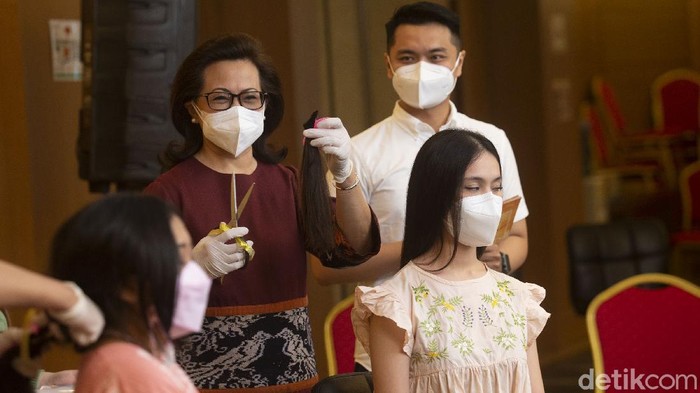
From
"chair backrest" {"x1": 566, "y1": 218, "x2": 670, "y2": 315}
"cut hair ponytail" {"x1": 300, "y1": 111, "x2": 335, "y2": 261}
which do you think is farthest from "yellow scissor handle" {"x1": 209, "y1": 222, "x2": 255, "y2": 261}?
"chair backrest" {"x1": 566, "y1": 218, "x2": 670, "y2": 315}

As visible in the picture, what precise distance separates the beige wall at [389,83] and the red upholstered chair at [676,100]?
9.3 inches

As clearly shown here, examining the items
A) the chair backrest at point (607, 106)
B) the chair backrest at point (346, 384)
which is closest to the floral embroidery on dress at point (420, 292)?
the chair backrest at point (346, 384)

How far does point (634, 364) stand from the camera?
10.9 ft

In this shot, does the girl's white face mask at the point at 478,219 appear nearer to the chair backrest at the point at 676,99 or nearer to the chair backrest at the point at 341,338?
the chair backrest at the point at 341,338

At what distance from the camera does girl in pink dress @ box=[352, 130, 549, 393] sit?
2.27 m

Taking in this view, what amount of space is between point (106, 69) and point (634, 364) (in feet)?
6.11

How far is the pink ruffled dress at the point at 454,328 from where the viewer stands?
7.46ft

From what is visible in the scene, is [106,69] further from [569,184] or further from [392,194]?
[569,184]

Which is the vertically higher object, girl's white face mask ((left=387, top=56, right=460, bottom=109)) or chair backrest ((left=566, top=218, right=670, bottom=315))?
girl's white face mask ((left=387, top=56, right=460, bottom=109))

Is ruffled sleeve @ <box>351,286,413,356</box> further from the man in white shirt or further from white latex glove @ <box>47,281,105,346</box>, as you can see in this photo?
white latex glove @ <box>47,281,105,346</box>

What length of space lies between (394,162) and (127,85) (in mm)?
1091

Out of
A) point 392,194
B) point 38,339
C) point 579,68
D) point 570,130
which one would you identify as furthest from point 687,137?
point 38,339

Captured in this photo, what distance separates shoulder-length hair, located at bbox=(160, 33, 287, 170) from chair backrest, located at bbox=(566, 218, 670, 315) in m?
2.57

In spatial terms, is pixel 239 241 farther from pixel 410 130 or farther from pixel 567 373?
pixel 567 373
